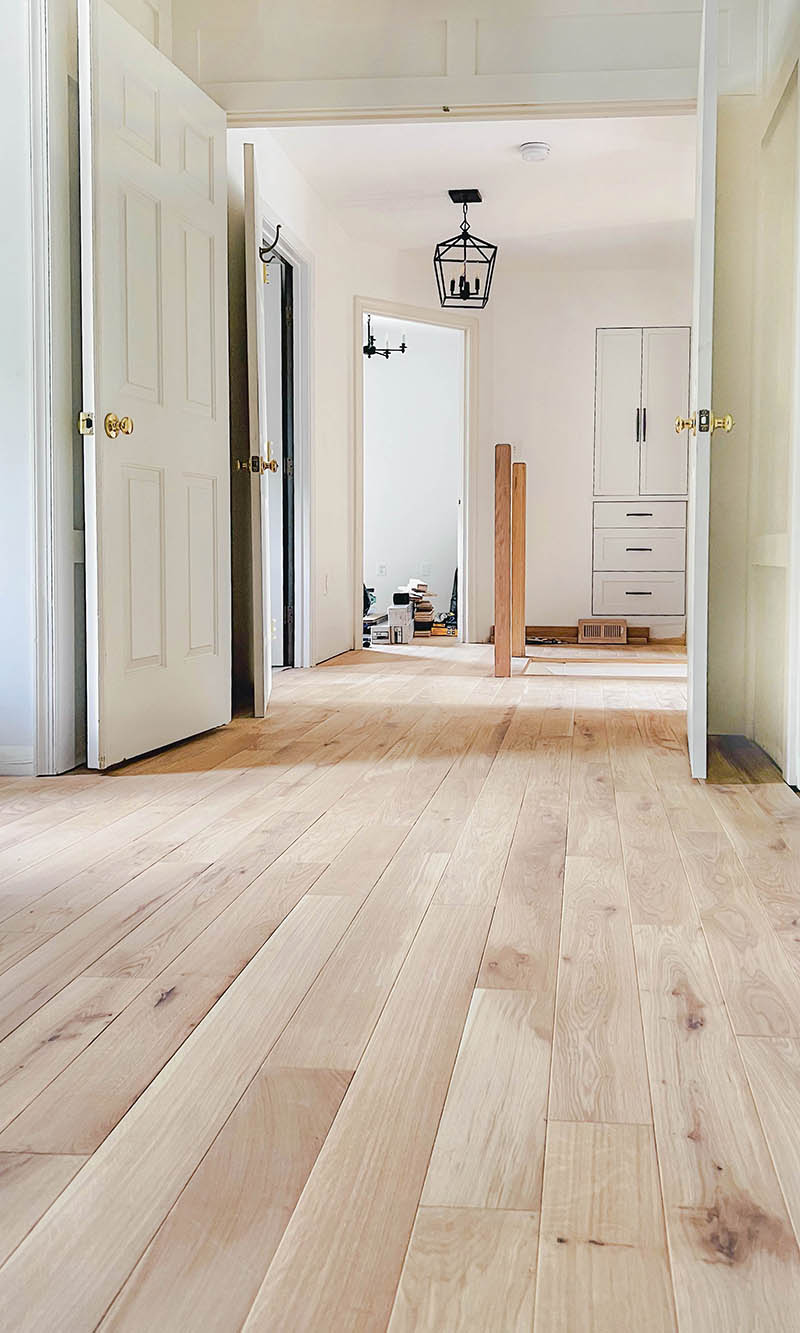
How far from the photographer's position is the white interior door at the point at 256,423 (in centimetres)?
441

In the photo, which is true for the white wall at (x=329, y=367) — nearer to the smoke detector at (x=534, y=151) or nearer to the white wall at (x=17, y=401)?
the smoke detector at (x=534, y=151)

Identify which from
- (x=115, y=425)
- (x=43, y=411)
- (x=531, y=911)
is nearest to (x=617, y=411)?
(x=115, y=425)

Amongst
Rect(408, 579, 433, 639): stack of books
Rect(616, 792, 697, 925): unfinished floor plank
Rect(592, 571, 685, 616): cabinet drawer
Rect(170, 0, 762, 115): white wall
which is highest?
Rect(170, 0, 762, 115): white wall

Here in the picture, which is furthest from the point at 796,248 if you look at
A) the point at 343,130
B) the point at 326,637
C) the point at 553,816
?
the point at 326,637

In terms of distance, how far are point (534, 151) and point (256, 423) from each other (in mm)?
2341

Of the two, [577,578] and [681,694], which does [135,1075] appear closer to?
[681,694]

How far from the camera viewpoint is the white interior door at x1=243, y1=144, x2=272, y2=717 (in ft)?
14.5

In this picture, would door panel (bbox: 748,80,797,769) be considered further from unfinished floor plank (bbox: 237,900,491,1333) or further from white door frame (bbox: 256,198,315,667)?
white door frame (bbox: 256,198,315,667)

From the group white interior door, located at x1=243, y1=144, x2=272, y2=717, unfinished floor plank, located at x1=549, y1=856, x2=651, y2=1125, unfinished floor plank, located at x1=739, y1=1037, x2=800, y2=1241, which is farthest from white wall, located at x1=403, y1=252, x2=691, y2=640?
unfinished floor plank, located at x1=739, y1=1037, x2=800, y2=1241

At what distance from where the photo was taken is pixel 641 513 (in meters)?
8.69

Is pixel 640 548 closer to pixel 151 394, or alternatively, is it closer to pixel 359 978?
pixel 151 394

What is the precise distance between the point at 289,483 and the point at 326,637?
38.0 inches

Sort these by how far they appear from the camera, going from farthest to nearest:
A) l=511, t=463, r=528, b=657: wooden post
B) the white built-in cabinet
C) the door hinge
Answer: the white built-in cabinet → l=511, t=463, r=528, b=657: wooden post → the door hinge

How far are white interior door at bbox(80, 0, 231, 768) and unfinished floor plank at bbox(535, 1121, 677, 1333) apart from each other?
94.0 inches
